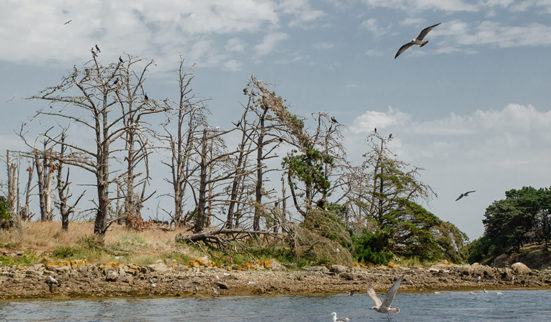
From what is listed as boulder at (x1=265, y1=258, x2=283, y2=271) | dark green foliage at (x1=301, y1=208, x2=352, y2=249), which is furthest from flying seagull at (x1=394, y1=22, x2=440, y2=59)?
dark green foliage at (x1=301, y1=208, x2=352, y2=249)

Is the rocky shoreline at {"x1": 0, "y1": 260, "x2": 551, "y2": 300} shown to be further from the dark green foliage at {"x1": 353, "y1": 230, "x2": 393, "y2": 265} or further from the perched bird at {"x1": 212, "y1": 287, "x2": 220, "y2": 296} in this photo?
the dark green foliage at {"x1": 353, "y1": 230, "x2": 393, "y2": 265}

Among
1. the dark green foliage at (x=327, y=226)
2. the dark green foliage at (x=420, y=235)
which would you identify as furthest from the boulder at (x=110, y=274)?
the dark green foliage at (x=420, y=235)

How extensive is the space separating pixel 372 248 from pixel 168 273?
11.3 metres

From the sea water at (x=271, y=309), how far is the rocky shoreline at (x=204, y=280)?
91 centimetres

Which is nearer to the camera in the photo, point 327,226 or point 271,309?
point 271,309

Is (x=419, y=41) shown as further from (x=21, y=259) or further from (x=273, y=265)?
(x=21, y=259)

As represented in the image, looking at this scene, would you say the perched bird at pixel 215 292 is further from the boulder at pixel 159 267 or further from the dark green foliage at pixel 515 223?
the dark green foliage at pixel 515 223

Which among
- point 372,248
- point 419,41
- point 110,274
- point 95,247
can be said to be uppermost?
point 419,41

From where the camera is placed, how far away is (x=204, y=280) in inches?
736

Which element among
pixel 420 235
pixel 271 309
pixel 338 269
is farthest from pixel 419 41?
pixel 420 235

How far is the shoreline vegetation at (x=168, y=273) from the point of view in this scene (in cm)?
1726

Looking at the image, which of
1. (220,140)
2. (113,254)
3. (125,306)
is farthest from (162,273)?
(220,140)

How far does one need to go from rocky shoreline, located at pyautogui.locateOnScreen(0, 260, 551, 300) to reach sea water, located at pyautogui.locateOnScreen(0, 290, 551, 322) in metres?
0.91

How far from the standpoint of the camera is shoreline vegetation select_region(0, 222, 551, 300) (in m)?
17.3
